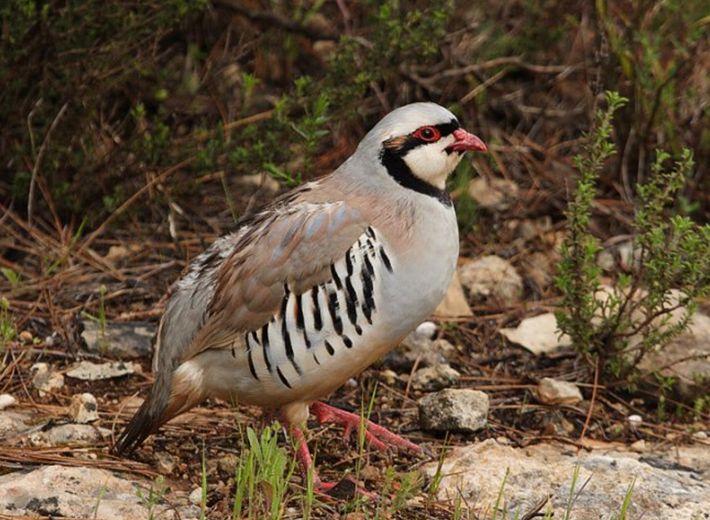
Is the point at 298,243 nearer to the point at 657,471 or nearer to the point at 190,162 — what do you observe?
the point at 657,471

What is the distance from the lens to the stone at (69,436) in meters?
4.48

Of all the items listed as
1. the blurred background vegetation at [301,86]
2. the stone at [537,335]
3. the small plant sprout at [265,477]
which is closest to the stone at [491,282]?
the stone at [537,335]

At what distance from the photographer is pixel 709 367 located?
5.37 meters

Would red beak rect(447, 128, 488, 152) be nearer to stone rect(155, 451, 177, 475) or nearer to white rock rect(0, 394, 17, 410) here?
Result: stone rect(155, 451, 177, 475)

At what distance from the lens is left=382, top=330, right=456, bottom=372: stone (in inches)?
217

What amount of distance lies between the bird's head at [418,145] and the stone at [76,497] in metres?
1.51

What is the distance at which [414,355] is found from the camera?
553 cm

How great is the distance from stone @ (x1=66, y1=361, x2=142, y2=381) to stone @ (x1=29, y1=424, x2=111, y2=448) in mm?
550

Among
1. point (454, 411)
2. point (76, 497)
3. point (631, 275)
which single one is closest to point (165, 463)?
point (76, 497)

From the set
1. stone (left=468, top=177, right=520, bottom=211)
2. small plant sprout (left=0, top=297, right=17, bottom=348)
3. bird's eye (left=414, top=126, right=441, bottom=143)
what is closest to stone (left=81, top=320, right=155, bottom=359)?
small plant sprout (left=0, top=297, right=17, bottom=348)

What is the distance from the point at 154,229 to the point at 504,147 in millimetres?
2271

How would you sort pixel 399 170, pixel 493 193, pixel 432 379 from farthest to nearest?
pixel 493 193 < pixel 432 379 < pixel 399 170

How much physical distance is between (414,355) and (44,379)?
172 centimetres

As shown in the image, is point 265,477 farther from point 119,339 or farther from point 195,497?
point 119,339
